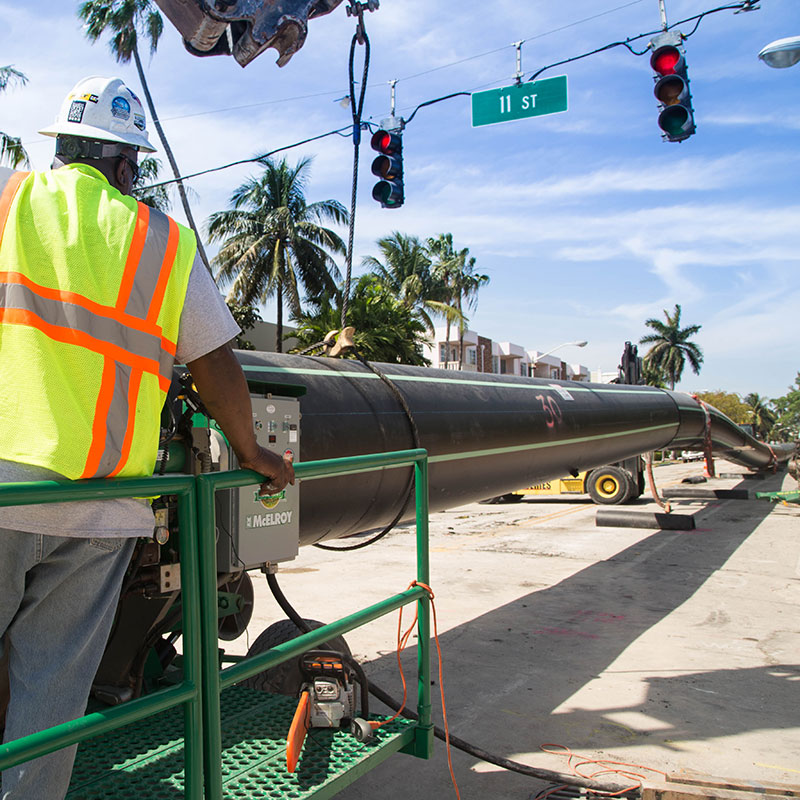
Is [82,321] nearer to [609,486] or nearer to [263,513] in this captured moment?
[263,513]

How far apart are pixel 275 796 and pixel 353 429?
1934 millimetres

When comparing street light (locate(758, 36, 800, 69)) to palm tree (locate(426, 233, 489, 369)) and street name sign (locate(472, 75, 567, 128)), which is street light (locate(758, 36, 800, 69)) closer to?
street name sign (locate(472, 75, 567, 128))

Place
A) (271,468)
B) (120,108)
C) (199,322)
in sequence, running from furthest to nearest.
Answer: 1. (271,468)
2. (120,108)
3. (199,322)

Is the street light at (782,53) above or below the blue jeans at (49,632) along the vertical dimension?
above

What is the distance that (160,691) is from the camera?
1.97 meters

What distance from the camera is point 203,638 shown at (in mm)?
2098

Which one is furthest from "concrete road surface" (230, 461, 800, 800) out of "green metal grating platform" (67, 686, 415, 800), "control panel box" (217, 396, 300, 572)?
"control panel box" (217, 396, 300, 572)

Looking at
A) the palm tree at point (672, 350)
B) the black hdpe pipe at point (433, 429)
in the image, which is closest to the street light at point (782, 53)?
the black hdpe pipe at point (433, 429)

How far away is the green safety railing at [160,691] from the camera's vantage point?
165cm

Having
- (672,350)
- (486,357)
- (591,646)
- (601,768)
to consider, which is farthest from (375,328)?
(672,350)

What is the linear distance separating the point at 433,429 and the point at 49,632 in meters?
3.02

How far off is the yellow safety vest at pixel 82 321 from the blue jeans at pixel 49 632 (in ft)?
0.74

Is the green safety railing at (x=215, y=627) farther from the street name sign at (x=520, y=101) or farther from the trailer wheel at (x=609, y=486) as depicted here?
the trailer wheel at (x=609, y=486)

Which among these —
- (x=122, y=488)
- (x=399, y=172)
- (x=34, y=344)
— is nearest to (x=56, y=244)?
(x=34, y=344)
